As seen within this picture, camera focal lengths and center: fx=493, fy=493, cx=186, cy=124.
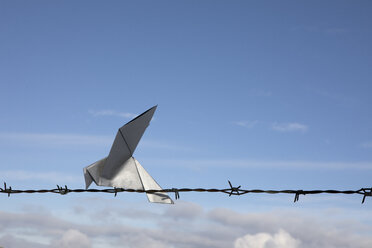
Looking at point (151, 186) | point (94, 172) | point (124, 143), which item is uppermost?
point (124, 143)

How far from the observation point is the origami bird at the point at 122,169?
396 inches

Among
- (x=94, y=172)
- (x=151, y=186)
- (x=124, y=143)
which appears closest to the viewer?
(x=151, y=186)

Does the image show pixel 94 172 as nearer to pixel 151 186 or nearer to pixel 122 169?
pixel 122 169

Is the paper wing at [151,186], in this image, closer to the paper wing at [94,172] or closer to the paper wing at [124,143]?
A: the paper wing at [124,143]

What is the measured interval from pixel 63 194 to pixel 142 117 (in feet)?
8.96

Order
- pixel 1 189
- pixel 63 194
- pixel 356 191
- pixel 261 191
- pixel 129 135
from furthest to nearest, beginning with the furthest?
pixel 1 189 < pixel 63 194 < pixel 129 135 < pixel 261 191 < pixel 356 191

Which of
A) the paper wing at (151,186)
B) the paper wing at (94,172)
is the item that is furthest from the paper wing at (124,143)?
the paper wing at (151,186)

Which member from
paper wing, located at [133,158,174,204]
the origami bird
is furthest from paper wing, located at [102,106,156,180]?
paper wing, located at [133,158,174,204]

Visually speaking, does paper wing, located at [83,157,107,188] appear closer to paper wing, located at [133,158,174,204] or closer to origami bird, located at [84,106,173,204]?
origami bird, located at [84,106,173,204]

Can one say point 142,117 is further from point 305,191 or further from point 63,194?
point 305,191

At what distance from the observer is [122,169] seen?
1023 cm

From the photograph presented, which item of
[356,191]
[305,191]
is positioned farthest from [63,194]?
[356,191]

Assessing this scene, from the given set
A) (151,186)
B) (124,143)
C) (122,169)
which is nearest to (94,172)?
(122,169)

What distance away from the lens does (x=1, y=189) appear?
1219 cm
